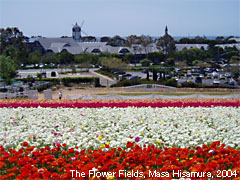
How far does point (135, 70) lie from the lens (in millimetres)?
70875

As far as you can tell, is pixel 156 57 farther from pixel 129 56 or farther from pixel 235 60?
pixel 235 60

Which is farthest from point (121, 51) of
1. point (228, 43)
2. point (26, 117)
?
point (26, 117)

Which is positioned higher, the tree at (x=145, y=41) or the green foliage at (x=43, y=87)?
the tree at (x=145, y=41)

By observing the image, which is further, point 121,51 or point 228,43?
point 228,43

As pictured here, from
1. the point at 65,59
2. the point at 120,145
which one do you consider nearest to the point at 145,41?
the point at 65,59

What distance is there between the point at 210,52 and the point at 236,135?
304ft

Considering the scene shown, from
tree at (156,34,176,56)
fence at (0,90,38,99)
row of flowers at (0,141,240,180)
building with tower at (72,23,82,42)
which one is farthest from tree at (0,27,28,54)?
row of flowers at (0,141,240,180)

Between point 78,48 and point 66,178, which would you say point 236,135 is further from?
point 78,48

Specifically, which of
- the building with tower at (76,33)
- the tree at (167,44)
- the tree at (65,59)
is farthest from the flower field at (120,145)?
the building with tower at (76,33)

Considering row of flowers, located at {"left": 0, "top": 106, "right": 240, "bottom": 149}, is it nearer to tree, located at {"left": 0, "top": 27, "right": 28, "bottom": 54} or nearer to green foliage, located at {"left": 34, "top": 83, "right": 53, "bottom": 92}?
green foliage, located at {"left": 34, "top": 83, "right": 53, "bottom": 92}

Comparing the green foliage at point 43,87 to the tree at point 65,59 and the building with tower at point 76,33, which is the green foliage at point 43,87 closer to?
the tree at point 65,59

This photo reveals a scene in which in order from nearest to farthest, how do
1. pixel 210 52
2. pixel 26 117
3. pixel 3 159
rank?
pixel 3 159
pixel 26 117
pixel 210 52

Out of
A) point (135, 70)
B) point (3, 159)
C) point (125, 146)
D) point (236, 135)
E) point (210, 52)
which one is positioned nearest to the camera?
point (3, 159)

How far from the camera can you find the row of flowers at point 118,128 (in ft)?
28.3
